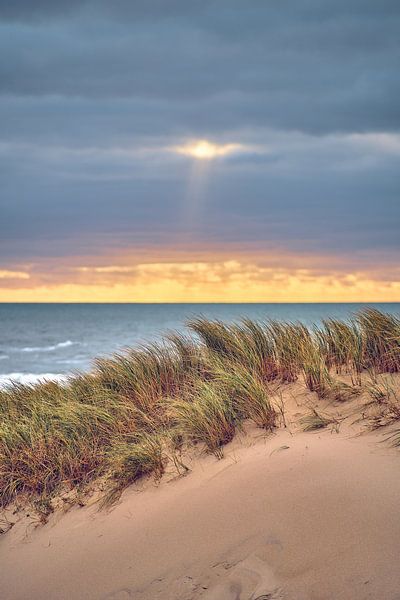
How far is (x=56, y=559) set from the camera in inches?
222

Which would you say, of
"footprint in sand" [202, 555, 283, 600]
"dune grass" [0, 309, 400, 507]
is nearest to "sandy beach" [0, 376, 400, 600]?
"footprint in sand" [202, 555, 283, 600]

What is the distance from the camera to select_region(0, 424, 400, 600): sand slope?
418 centimetres

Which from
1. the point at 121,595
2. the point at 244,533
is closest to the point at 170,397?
the point at 244,533

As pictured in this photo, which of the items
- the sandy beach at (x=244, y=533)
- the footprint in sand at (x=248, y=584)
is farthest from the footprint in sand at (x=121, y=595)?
the footprint in sand at (x=248, y=584)

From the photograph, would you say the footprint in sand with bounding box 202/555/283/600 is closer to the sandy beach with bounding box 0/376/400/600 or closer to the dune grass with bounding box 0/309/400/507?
the sandy beach with bounding box 0/376/400/600

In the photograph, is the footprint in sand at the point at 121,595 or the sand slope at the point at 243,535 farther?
the footprint in sand at the point at 121,595

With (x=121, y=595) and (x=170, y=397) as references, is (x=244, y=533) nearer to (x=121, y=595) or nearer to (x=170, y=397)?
(x=121, y=595)

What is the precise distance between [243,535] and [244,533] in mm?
23

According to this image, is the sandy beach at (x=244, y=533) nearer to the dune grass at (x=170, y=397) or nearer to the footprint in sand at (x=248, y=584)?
the footprint in sand at (x=248, y=584)

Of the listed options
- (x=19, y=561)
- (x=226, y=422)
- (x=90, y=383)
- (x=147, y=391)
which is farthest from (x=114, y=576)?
(x=90, y=383)

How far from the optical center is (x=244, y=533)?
15.7 feet

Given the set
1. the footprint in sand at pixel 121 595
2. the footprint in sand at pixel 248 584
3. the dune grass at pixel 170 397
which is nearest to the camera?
the footprint in sand at pixel 248 584

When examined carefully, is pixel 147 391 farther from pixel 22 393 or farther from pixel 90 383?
pixel 22 393

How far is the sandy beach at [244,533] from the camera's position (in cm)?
419
